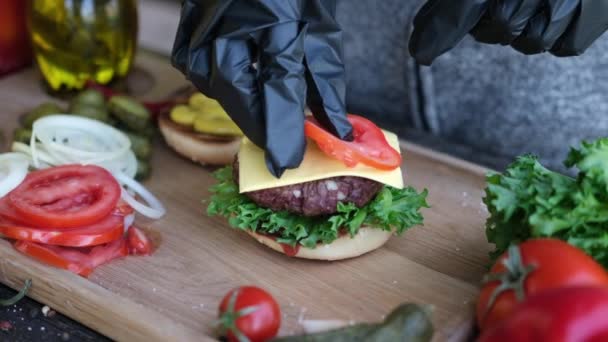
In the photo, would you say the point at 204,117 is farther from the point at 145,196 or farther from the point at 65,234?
the point at 65,234

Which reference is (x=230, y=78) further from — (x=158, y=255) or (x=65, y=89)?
(x=65, y=89)

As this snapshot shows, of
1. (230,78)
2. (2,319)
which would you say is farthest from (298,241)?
(2,319)

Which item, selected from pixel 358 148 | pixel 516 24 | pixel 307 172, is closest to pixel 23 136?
pixel 307 172

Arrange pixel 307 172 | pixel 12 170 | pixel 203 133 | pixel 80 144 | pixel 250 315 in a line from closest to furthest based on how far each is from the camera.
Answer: pixel 250 315 → pixel 307 172 → pixel 12 170 → pixel 80 144 → pixel 203 133

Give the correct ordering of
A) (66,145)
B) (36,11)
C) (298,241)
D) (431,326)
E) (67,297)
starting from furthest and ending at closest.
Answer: (36,11), (66,145), (298,241), (67,297), (431,326)

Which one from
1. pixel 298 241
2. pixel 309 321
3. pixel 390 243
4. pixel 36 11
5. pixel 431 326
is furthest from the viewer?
pixel 36 11

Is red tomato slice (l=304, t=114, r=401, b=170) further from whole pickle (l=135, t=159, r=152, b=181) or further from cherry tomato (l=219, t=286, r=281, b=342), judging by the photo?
whole pickle (l=135, t=159, r=152, b=181)

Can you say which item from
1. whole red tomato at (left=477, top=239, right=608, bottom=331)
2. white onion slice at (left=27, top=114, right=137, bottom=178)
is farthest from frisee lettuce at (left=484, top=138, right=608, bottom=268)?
white onion slice at (left=27, top=114, right=137, bottom=178)
